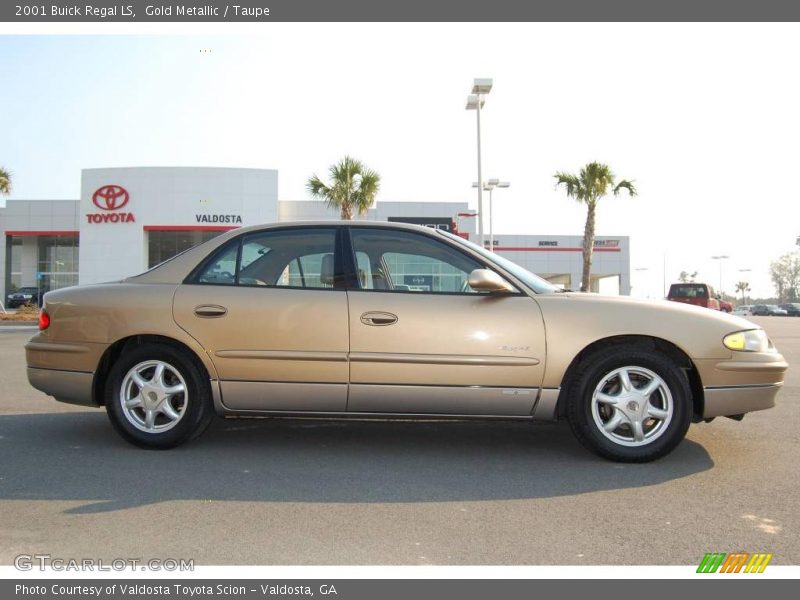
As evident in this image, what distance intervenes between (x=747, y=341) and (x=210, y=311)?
3629mm

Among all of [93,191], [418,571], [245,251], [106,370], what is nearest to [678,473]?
[418,571]

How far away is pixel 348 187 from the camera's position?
28.2 m

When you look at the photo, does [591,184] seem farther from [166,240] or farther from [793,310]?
[793,310]

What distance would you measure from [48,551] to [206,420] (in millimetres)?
1704

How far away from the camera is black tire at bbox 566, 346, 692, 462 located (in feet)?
14.0

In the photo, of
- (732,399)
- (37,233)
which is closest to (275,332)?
(732,399)

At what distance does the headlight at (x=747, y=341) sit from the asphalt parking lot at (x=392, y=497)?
772 millimetres

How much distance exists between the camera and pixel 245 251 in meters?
4.73

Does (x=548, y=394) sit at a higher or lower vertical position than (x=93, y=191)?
lower

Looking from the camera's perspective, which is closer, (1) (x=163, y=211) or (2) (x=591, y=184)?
Answer: (2) (x=591, y=184)
